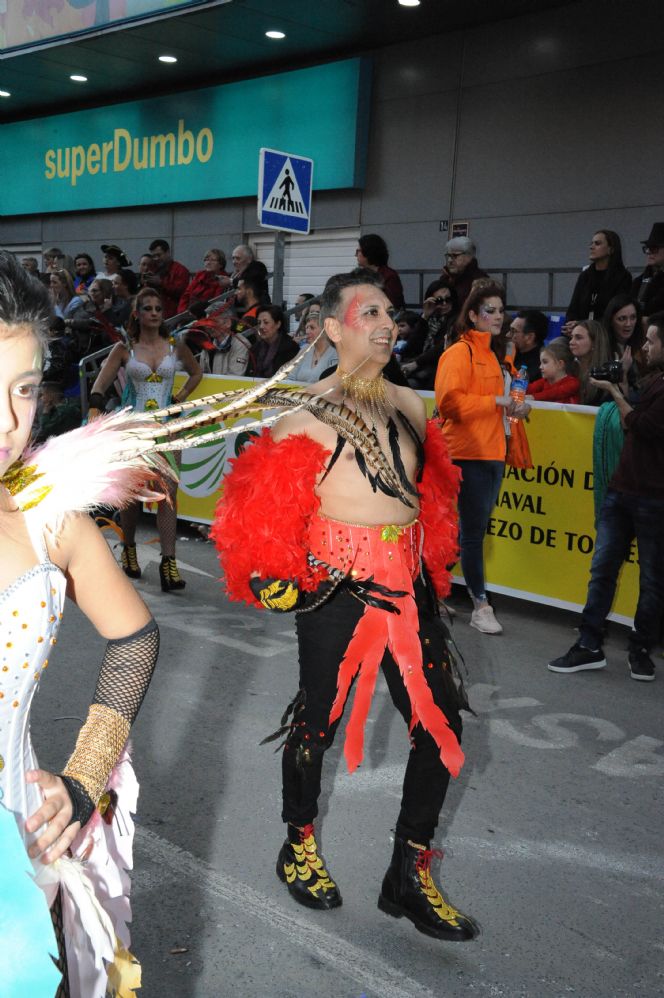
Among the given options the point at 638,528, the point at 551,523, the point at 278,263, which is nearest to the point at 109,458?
the point at 638,528

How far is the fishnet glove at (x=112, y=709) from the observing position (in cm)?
159

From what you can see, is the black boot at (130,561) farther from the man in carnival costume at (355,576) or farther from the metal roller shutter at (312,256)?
the metal roller shutter at (312,256)

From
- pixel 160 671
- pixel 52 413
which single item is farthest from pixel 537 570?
pixel 52 413

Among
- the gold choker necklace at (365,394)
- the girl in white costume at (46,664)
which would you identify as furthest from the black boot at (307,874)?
the girl in white costume at (46,664)

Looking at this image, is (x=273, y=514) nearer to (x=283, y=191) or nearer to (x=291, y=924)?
(x=291, y=924)

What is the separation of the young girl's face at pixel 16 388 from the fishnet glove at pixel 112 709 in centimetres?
41

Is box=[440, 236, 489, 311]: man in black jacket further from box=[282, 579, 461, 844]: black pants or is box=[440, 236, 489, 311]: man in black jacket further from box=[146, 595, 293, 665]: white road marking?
box=[282, 579, 461, 844]: black pants

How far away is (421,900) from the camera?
308 cm

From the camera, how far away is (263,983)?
2.81 meters

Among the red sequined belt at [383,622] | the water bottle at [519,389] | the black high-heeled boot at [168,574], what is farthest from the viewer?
the black high-heeled boot at [168,574]

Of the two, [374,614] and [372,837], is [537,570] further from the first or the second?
[374,614]

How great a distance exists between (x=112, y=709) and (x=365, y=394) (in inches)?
70.8

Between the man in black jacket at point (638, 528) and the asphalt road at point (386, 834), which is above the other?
the man in black jacket at point (638, 528)

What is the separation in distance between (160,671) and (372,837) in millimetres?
2091
